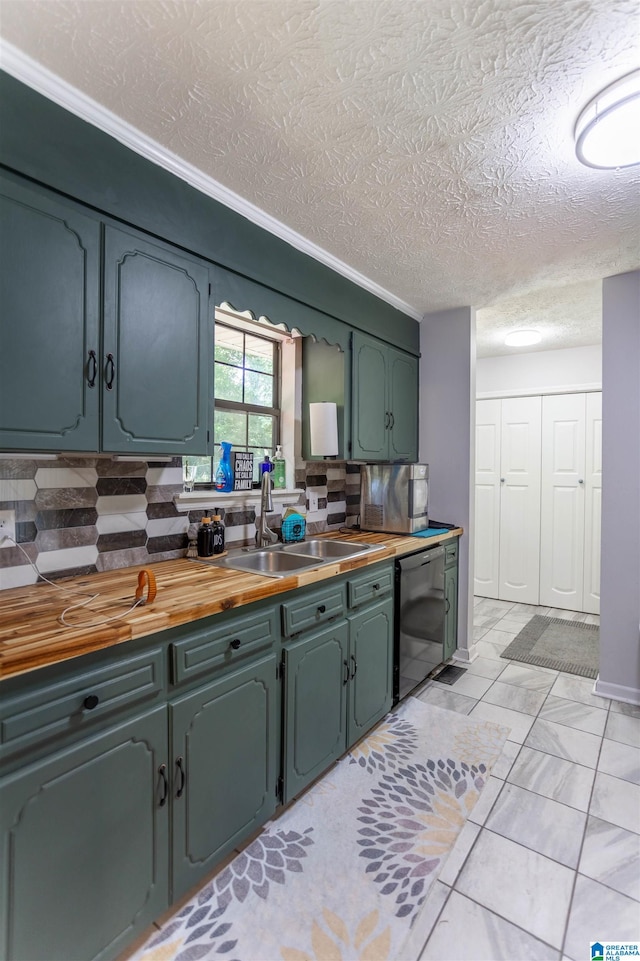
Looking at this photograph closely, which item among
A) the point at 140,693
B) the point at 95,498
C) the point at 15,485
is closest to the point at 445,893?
the point at 140,693

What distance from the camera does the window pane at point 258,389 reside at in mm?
2660

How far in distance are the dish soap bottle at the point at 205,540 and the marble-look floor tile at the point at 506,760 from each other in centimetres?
162

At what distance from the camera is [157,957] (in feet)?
4.22

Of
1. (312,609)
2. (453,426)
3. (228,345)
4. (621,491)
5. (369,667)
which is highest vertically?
(228,345)

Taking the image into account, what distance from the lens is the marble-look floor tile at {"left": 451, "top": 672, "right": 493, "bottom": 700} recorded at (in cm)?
284

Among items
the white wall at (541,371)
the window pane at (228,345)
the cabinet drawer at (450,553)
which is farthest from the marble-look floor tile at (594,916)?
the white wall at (541,371)

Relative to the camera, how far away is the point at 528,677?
305cm

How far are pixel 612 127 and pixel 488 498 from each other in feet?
12.1

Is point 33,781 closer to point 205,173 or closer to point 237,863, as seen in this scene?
point 237,863

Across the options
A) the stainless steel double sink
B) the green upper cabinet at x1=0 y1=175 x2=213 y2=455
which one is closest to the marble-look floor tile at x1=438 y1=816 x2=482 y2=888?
the stainless steel double sink

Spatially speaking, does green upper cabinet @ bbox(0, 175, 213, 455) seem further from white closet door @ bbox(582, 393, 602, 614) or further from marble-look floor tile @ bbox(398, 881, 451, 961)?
white closet door @ bbox(582, 393, 602, 614)

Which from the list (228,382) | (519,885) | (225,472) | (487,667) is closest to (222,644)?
(225,472)

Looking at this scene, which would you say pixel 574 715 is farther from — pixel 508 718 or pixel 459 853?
pixel 459 853

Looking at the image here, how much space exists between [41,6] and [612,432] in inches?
121
